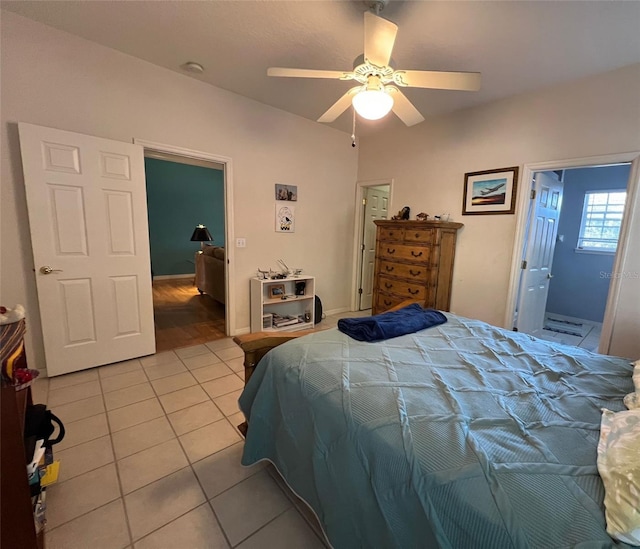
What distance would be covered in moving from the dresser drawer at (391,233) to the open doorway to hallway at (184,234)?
255cm

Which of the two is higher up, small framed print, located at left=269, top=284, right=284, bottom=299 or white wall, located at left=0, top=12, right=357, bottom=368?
white wall, located at left=0, top=12, right=357, bottom=368

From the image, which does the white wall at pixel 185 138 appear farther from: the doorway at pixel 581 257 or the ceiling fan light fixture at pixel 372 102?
the doorway at pixel 581 257

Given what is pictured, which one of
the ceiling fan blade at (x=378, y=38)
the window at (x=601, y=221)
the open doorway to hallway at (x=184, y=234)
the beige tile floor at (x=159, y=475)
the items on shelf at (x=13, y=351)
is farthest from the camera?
the open doorway to hallway at (x=184, y=234)

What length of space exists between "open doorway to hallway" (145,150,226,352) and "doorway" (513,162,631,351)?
460cm

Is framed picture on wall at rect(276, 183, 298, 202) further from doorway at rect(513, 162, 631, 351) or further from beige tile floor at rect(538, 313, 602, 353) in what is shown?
beige tile floor at rect(538, 313, 602, 353)

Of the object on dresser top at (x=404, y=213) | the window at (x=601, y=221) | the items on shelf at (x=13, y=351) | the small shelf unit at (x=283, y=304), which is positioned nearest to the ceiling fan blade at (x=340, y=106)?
the object on dresser top at (x=404, y=213)

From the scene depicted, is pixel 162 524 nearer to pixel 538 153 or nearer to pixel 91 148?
pixel 91 148

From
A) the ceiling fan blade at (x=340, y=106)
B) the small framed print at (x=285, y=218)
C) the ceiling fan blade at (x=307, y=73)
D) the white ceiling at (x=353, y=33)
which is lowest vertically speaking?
the small framed print at (x=285, y=218)

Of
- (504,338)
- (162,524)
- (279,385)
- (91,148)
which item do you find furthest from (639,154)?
(91,148)

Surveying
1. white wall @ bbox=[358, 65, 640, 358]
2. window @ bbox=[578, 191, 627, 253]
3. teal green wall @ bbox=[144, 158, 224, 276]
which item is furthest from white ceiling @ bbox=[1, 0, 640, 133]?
teal green wall @ bbox=[144, 158, 224, 276]

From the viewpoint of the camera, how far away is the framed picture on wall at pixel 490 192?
3003mm

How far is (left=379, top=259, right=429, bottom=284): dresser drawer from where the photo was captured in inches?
128

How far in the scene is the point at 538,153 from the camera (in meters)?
2.81

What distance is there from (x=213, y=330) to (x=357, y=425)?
308cm
